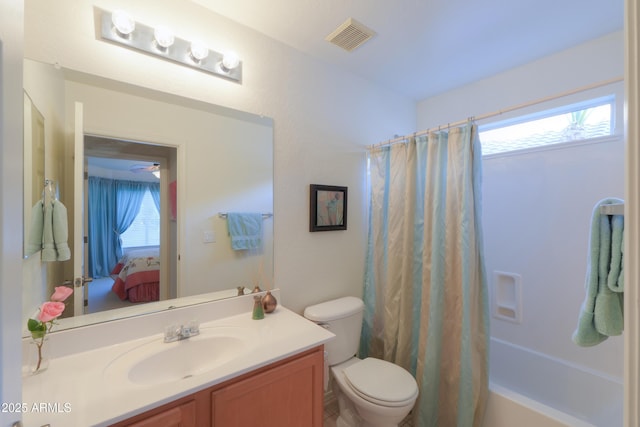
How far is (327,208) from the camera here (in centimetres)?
190

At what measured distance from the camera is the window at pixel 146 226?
4.09 feet

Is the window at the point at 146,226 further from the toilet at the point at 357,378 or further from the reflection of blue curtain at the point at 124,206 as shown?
the toilet at the point at 357,378

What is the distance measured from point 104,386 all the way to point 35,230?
646mm

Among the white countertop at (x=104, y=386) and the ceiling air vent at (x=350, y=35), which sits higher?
the ceiling air vent at (x=350, y=35)

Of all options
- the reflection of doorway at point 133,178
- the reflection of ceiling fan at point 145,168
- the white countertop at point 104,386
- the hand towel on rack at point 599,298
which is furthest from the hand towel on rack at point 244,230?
the hand towel on rack at point 599,298

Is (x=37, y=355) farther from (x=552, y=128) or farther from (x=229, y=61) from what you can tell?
(x=552, y=128)

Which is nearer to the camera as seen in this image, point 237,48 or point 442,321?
point 237,48

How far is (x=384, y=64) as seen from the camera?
75.8 inches

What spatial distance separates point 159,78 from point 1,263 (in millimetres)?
1137

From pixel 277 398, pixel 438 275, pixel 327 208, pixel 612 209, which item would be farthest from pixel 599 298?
pixel 327 208

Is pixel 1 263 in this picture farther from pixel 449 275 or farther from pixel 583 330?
pixel 449 275

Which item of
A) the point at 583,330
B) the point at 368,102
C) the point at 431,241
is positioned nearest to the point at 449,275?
the point at 431,241

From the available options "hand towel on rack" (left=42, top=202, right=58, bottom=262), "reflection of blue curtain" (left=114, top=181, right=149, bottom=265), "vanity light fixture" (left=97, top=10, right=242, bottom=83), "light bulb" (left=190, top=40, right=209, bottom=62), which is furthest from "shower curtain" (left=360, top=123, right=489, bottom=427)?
"hand towel on rack" (left=42, top=202, right=58, bottom=262)

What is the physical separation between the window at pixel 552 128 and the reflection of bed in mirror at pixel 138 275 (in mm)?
2616
